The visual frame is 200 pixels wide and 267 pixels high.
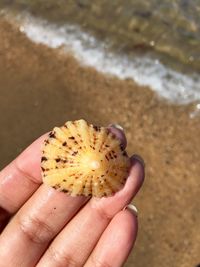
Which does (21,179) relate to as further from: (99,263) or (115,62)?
(115,62)

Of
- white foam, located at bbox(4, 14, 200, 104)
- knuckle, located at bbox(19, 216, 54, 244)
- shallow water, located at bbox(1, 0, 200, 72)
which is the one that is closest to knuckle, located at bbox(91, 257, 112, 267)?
knuckle, located at bbox(19, 216, 54, 244)

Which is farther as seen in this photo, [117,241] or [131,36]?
[131,36]

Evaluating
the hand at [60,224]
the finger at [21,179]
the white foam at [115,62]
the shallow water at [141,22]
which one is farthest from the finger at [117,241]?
the shallow water at [141,22]

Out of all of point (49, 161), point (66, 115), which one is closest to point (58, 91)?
point (66, 115)

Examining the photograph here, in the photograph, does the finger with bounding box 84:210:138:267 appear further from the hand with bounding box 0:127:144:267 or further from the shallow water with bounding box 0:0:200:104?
the shallow water with bounding box 0:0:200:104

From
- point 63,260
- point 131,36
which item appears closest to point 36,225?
point 63,260

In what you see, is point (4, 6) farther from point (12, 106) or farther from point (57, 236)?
point (57, 236)

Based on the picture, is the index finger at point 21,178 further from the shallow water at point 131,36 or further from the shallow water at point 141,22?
the shallow water at point 141,22
